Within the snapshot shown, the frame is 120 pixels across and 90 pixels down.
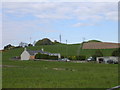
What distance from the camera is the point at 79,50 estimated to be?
5212 inches

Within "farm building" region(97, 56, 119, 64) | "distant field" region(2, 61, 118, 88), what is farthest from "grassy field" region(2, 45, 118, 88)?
"farm building" region(97, 56, 119, 64)

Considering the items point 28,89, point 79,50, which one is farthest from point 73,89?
point 79,50

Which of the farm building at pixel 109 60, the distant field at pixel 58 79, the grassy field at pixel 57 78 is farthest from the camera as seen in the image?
the farm building at pixel 109 60

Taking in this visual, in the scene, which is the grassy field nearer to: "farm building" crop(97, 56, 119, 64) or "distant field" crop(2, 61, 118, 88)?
"distant field" crop(2, 61, 118, 88)

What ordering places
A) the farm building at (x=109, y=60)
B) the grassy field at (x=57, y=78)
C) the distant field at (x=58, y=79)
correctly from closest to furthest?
the distant field at (x=58, y=79) < the grassy field at (x=57, y=78) < the farm building at (x=109, y=60)

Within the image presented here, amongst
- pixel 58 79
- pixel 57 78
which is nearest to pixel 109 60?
pixel 57 78

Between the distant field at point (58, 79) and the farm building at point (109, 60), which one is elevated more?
the distant field at point (58, 79)

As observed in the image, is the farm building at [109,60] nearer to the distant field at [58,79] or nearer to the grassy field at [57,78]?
the grassy field at [57,78]

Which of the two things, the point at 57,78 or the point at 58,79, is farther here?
the point at 57,78

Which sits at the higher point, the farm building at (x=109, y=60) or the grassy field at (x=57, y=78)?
the grassy field at (x=57, y=78)

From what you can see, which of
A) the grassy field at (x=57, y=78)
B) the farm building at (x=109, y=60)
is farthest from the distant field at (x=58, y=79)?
the farm building at (x=109, y=60)

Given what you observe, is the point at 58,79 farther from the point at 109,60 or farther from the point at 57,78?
the point at 109,60

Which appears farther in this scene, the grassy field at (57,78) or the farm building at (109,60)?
the farm building at (109,60)

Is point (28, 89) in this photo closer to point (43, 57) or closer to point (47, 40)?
point (43, 57)
